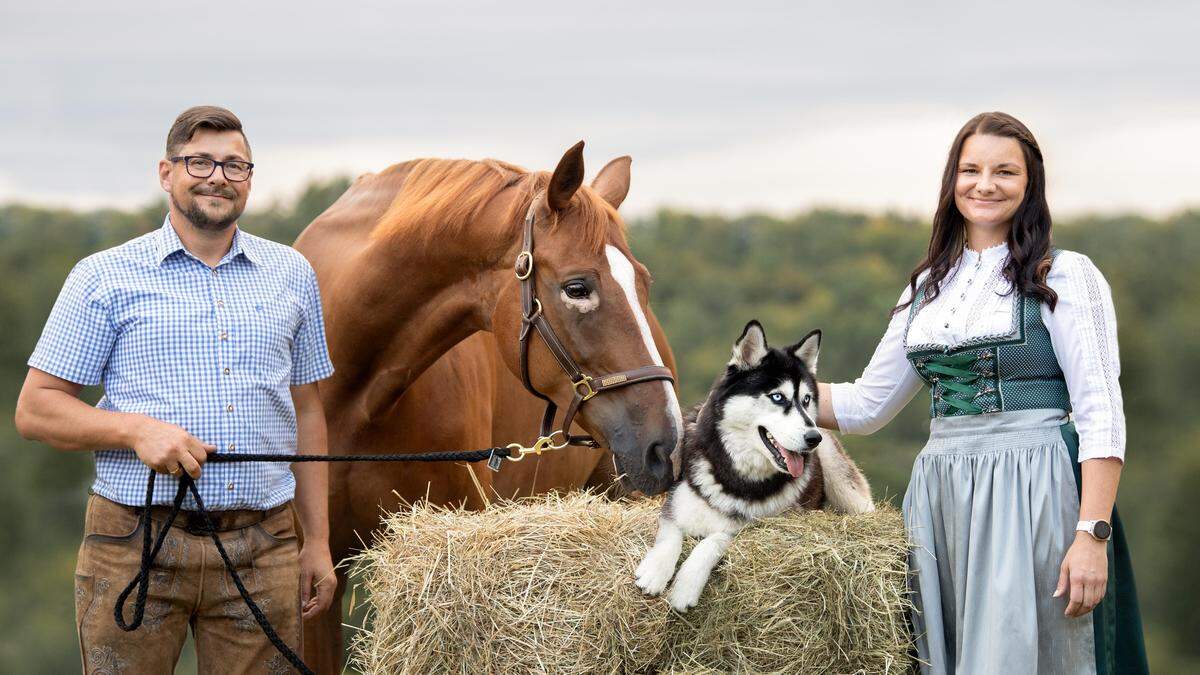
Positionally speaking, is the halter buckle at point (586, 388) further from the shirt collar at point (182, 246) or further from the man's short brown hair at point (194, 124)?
the man's short brown hair at point (194, 124)

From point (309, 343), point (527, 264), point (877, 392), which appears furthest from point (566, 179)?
point (877, 392)

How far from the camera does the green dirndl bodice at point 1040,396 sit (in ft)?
10.9

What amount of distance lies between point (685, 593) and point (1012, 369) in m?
1.15

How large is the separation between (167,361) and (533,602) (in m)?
1.27

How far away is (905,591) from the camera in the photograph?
338 cm

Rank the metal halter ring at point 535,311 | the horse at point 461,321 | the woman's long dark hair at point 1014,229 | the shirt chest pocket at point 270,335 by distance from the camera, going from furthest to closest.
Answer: the metal halter ring at point 535,311 → the horse at point 461,321 → the shirt chest pocket at point 270,335 → the woman's long dark hair at point 1014,229

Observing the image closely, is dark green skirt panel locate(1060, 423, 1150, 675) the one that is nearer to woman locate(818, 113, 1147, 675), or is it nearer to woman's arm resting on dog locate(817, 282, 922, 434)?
woman locate(818, 113, 1147, 675)

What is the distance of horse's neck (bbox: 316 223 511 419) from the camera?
4.12m

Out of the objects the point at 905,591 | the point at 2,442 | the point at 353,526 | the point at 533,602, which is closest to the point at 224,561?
the point at 533,602

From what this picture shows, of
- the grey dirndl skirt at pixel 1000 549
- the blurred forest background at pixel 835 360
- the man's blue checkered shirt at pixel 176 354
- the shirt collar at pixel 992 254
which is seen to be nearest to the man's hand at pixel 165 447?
the man's blue checkered shirt at pixel 176 354

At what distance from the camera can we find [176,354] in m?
3.37

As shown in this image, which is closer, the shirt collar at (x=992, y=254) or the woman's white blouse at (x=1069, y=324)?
the woman's white blouse at (x=1069, y=324)

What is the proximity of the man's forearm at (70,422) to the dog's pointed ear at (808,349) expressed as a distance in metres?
2.00

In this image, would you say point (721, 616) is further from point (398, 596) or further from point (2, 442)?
point (2, 442)
